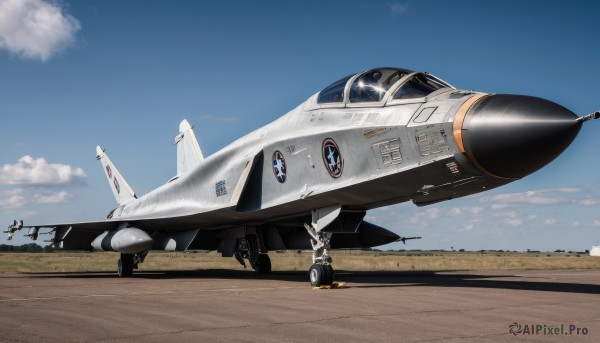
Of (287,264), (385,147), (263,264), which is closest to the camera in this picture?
(385,147)

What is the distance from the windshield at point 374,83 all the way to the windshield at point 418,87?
28cm

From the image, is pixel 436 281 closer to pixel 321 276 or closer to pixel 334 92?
pixel 321 276

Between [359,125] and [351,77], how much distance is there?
116 centimetres

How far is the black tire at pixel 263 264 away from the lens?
1692cm

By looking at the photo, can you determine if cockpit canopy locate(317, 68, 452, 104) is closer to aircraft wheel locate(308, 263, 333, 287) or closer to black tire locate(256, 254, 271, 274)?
aircraft wheel locate(308, 263, 333, 287)

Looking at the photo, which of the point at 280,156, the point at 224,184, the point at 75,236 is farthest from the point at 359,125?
the point at 75,236

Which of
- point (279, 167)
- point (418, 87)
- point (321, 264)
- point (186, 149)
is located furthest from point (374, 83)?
point (186, 149)

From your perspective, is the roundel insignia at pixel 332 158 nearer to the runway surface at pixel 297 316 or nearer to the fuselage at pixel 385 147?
the fuselage at pixel 385 147

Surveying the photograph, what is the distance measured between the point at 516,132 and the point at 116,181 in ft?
60.0

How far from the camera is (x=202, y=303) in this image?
7699 millimetres

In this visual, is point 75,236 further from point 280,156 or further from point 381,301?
point 381,301

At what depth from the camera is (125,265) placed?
1634cm

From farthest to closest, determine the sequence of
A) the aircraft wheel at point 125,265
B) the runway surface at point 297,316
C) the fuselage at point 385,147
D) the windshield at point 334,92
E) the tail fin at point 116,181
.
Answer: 1. the tail fin at point 116,181
2. the aircraft wheel at point 125,265
3. the windshield at point 334,92
4. the fuselage at point 385,147
5. the runway surface at point 297,316

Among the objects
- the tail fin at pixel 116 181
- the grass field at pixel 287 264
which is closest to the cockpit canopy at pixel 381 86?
the tail fin at pixel 116 181
